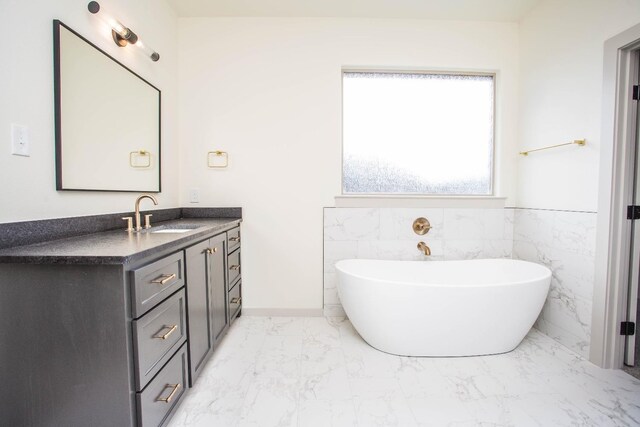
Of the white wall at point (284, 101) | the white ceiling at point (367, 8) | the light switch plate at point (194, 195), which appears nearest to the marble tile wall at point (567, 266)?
the white wall at point (284, 101)

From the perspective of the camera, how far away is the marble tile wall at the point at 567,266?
1.94 m

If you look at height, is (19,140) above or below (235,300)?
above

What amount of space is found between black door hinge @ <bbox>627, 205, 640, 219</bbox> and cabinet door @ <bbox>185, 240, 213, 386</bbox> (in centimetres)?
252

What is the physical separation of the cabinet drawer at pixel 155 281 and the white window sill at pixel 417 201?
1504mm

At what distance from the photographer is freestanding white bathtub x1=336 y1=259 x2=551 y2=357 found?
183 centimetres

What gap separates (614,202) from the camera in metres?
1.79

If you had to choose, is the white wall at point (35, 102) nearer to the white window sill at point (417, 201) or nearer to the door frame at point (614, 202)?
the white window sill at point (417, 201)

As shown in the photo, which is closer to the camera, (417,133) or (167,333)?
(167,333)

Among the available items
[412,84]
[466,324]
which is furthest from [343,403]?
[412,84]

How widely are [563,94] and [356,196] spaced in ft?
5.45

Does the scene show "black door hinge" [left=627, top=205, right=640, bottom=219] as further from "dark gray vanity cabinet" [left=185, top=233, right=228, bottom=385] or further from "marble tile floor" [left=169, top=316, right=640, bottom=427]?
"dark gray vanity cabinet" [left=185, top=233, right=228, bottom=385]

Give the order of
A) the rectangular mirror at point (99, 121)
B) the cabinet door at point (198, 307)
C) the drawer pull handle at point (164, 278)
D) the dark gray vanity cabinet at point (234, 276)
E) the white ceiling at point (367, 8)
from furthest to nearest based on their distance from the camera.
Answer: the white ceiling at point (367, 8) < the dark gray vanity cabinet at point (234, 276) < the cabinet door at point (198, 307) < the rectangular mirror at point (99, 121) < the drawer pull handle at point (164, 278)

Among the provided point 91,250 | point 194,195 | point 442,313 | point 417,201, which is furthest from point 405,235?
point 91,250

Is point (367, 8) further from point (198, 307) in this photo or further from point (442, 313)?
point (198, 307)
